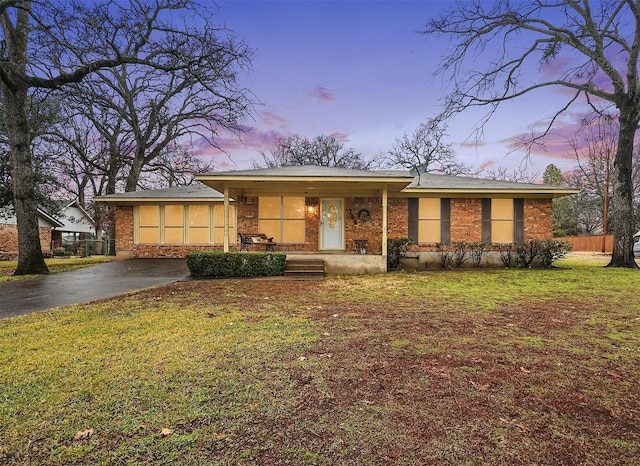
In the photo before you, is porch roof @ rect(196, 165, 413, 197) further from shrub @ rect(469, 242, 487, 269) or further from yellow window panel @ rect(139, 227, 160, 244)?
yellow window panel @ rect(139, 227, 160, 244)

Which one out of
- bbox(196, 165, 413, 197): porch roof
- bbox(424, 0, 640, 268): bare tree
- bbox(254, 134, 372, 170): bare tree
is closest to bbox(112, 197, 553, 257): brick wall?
bbox(196, 165, 413, 197): porch roof

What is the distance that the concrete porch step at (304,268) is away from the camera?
9984mm

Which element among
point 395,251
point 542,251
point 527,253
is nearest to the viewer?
point 395,251

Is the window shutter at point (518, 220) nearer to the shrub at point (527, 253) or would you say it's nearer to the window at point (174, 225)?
the shrub at point (527, 253)

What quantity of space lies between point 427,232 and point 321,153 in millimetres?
22096

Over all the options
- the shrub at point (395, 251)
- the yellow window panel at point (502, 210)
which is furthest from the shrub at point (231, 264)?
the yellow window panel at point (502, 210)

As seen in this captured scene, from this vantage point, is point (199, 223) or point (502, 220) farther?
point (199, 223)

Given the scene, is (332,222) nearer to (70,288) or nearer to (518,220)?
(518,220)

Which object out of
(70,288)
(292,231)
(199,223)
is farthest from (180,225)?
(70,288)

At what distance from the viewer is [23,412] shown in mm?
2266

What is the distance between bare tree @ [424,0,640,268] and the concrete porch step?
8750mm

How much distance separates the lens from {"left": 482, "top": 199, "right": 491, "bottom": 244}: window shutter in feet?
A: 43.7

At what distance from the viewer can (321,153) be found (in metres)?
33.4

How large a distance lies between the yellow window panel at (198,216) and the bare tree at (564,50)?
38.5ft
